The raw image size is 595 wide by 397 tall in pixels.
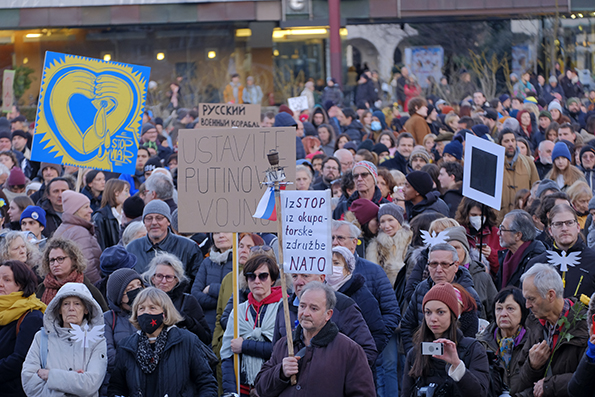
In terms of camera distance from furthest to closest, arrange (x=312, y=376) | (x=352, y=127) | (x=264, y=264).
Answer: (x=352, y=127) < (x=264, y=264) < (x=312, y=376)

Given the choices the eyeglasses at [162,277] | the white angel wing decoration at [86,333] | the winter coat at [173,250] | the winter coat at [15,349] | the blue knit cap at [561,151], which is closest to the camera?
the white angel wing decoration at [86,333]

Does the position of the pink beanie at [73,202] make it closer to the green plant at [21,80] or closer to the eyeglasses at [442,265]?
the eyeglasses at [442,265]

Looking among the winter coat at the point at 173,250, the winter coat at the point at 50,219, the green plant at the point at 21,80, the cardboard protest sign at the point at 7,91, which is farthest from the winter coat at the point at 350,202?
the green plant at the point at 21,80

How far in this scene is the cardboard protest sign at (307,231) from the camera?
5422mm

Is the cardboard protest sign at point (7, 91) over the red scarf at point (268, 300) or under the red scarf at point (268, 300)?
over

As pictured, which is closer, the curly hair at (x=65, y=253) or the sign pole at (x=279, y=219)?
the sign pole at (x=279, y=219)

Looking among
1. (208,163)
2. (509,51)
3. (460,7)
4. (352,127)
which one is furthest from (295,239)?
(509,51)

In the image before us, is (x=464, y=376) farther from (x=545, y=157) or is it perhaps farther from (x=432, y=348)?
(x=545, y=157)

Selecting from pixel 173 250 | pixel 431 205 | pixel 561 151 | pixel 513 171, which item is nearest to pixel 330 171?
pixel 431 205

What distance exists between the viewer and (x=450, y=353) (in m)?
5.01

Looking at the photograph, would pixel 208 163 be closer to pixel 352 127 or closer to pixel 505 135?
pixel 505 135

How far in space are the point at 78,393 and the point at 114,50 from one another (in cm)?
2491

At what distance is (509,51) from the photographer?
28844mm

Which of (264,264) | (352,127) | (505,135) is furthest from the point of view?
(352,127)
